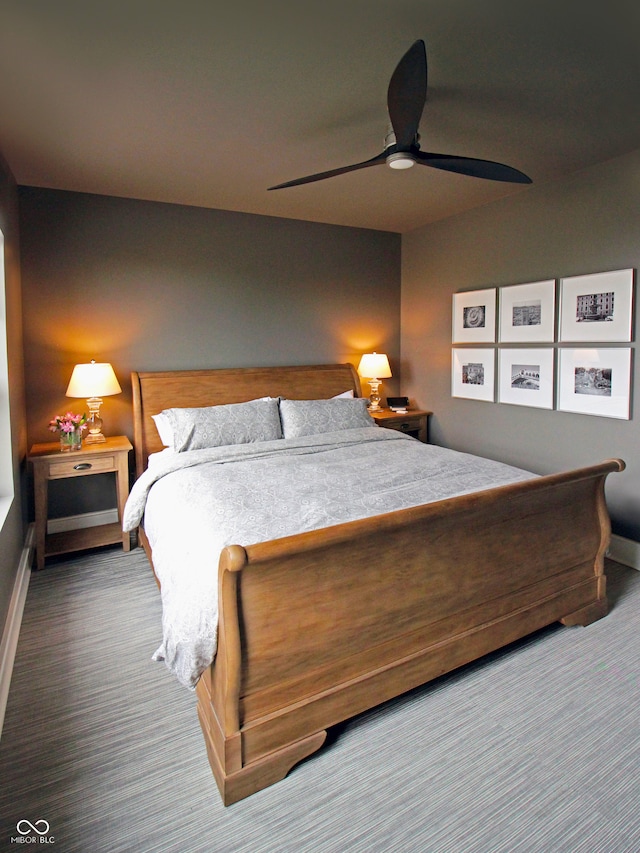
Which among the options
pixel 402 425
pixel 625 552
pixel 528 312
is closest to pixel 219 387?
pixel 402 425

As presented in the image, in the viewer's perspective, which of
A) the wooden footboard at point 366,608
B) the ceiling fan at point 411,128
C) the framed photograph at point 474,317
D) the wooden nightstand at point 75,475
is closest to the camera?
the wooden footboard at point 366,608

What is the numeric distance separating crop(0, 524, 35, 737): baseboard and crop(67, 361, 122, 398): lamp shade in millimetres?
1055

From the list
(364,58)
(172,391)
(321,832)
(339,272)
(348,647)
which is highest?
(364,58)

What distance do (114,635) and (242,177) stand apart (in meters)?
2.92

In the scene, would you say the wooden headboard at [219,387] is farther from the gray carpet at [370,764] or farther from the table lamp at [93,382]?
the gray carpet at [370,764]

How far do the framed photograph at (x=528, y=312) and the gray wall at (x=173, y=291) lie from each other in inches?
55.5

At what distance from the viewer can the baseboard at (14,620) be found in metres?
2.12

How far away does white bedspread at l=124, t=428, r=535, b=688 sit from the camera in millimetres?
1832

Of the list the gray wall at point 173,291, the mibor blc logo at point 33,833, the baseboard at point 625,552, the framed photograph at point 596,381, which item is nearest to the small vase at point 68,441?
the gray wall at point 173,291

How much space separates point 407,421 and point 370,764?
3.35 meters

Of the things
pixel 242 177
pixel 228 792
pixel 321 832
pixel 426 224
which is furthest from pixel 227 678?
pixel 426 224

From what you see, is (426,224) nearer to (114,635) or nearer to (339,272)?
(339,272)

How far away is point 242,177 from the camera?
3.37 m

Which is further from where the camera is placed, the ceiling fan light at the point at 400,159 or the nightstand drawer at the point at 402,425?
the nightstand drawer at the point at 402,425
